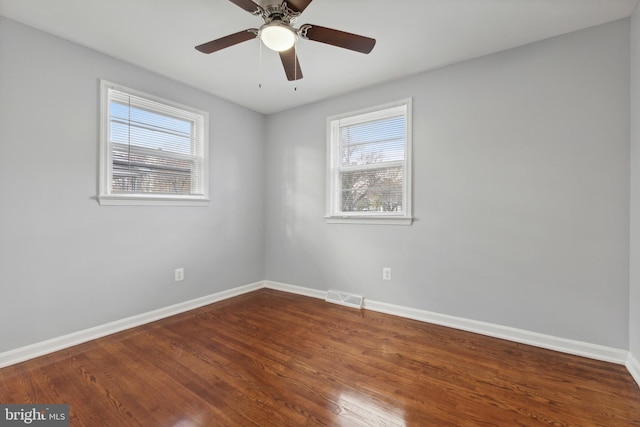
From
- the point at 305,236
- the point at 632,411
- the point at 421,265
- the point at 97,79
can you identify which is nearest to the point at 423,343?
the point at 421,265

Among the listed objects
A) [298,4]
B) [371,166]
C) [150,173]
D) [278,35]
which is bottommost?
[150,173]

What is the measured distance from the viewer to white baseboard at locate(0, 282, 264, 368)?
2.02 metres

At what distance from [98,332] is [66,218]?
1000mm

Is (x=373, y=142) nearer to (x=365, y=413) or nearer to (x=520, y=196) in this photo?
(x=520, y=196)

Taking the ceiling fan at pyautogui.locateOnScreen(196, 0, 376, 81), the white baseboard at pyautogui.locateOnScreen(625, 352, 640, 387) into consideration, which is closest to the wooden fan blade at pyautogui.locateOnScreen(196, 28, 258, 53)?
the ceiling fan at pyautogui.locateOnScreen(196, 0, 376, 81)

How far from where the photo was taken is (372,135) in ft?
10.5

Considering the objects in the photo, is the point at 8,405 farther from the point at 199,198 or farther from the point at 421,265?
the point at 421,265

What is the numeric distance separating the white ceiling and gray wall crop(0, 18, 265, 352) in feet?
0.86

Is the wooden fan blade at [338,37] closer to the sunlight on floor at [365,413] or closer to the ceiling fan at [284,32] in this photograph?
the ceiling fan at [284,32]

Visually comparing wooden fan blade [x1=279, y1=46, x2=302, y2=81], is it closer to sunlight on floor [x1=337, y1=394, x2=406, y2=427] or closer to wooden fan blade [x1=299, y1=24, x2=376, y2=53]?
wooden fan blade [x1=299, y1=24, x2=376, y2=53]

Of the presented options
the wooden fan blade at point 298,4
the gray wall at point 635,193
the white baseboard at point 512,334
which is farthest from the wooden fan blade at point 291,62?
the white baseboard at point 512,334

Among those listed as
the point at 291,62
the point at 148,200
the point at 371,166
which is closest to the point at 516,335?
the point at 371,166

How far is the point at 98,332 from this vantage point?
2414 millimetres

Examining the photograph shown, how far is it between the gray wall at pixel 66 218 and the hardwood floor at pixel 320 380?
0.33 m
